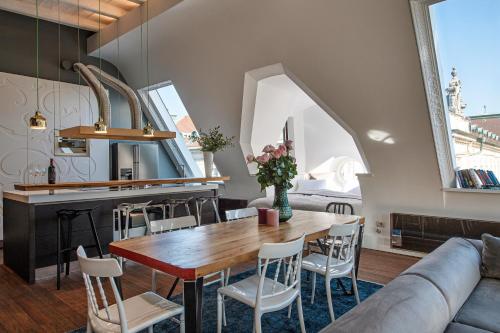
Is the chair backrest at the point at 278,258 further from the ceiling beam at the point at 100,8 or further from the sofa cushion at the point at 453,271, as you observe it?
the ceiling beam at the point at 100,8

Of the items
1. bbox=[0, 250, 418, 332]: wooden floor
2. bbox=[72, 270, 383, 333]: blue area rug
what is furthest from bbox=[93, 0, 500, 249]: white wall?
bbox=[72, 270, 383, 333]: blue area rug

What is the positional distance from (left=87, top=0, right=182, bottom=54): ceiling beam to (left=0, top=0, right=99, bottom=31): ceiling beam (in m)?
0.26

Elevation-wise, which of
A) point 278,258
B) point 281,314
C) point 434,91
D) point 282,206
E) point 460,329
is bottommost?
point 281,314

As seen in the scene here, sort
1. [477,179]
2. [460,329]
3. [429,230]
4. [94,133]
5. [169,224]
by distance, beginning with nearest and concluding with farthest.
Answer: [460,329] < [169,224] < [477,179] < [429,230] < [94,133]

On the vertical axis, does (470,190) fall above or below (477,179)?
below

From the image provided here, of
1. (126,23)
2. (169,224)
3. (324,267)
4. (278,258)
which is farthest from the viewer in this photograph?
(126,23)

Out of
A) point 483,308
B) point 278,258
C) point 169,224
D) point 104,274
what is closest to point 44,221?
point 169,224

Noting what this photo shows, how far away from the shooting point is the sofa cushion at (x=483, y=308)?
1752mm

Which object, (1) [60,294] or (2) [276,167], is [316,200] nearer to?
(2) [276,167]

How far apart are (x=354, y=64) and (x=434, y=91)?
957 millimetres

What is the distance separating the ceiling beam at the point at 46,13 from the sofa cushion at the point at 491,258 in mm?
6565

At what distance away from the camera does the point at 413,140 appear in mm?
4215

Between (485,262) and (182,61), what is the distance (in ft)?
16.9

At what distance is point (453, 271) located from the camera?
6.88 ft
